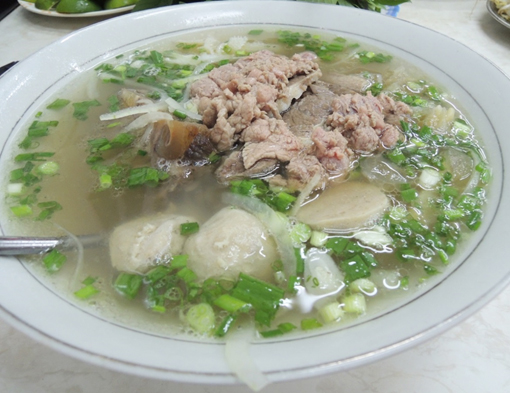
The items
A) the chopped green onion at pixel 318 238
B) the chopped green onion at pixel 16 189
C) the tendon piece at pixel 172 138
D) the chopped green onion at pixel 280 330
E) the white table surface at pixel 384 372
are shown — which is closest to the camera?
the chopped green onion at pixel 280 330

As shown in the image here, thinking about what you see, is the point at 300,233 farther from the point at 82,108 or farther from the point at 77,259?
the point at 82,108

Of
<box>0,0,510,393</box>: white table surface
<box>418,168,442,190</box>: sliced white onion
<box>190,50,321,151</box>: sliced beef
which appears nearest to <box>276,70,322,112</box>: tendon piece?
<box>190,50,321,151</box>: sliced beef

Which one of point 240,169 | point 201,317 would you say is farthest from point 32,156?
point 201,317

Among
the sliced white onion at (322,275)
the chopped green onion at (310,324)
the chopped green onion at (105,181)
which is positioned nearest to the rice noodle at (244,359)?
the chopped green onion at (310,324)

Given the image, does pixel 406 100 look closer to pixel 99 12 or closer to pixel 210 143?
pixel 210 143

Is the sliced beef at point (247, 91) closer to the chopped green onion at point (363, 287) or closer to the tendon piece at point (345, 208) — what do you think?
the tendon piece at point (345, 208)

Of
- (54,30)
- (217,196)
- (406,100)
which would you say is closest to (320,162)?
(217,196)

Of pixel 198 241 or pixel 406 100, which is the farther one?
pixel 406 100
